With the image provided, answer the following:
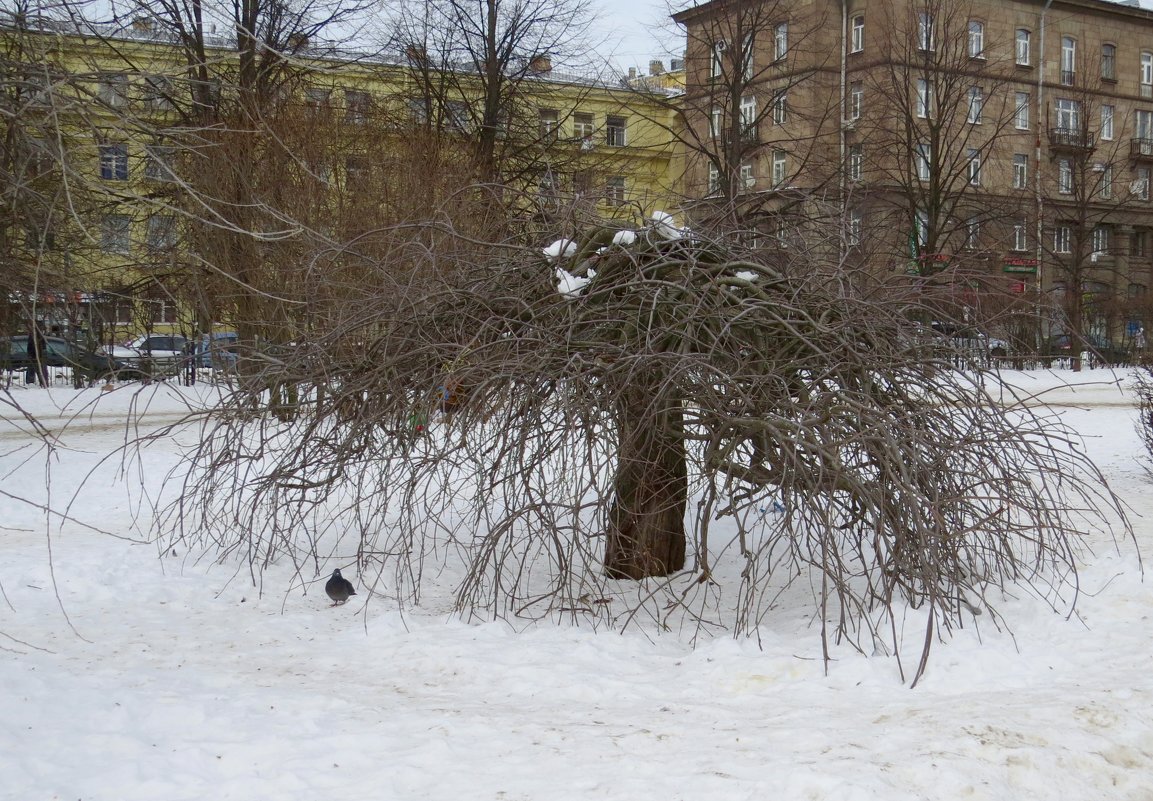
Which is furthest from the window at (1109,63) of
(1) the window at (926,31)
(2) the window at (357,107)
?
(2) the window at (357,107)

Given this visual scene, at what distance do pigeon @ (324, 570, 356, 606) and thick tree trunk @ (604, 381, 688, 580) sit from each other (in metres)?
1.43

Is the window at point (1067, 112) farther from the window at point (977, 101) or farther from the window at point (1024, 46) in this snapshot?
the window at point (977, 101)

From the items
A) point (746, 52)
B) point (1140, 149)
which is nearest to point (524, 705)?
point (746, 52)

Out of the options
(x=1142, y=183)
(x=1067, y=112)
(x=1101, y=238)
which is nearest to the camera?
(x=1067, y=112)

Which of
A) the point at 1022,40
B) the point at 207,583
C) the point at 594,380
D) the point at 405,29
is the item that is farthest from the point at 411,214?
the point at 1022,40

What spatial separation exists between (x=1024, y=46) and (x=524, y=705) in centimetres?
3887

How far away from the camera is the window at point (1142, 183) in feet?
137

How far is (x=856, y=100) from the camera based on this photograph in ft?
94.1

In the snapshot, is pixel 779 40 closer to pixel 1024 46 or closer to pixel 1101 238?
pixel 1024 46

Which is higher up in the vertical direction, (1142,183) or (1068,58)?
(1068,58)

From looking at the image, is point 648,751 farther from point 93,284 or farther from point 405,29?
point 405,29

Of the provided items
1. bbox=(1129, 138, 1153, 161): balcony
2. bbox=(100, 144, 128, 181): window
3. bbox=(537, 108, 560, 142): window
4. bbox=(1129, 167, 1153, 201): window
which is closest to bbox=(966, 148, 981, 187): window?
bbox=(537, 108, 560, 142): window

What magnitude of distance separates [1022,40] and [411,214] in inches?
1224

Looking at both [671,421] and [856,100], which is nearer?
[671,421]
